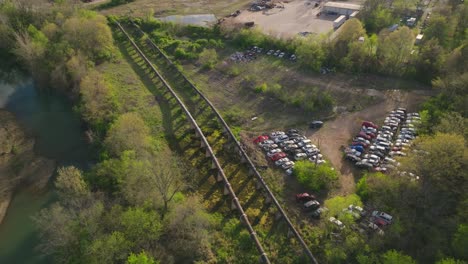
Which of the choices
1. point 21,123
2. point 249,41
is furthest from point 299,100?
point 21,123

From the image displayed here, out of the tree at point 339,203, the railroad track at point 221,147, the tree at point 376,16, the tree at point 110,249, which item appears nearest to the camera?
the tree at point 110,249

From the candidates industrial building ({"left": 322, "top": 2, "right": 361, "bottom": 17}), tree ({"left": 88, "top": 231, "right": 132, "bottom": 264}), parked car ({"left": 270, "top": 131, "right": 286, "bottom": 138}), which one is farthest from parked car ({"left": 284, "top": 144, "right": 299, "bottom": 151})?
industrial building ({"left": 322, "top": 2, "right": 361, "bottom": 17})

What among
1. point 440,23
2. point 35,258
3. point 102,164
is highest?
point 440,23

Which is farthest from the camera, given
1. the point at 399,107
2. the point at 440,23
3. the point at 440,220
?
the point at 440,23

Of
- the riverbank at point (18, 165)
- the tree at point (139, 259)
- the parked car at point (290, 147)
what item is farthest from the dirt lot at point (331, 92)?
the riverbank at point (18, 165)

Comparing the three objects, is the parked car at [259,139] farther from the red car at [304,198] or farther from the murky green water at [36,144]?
the murky green water at [36,144]

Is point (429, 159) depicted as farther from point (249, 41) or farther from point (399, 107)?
point (249, 41)

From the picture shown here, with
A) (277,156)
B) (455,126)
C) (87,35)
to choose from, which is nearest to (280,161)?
(277,156)

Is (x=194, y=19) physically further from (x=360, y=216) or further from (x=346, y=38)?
(x=360, y=216)
